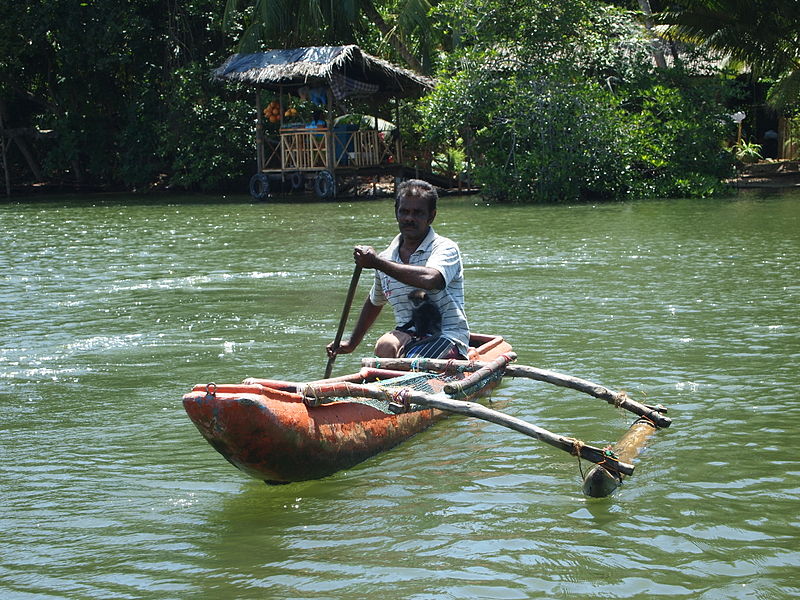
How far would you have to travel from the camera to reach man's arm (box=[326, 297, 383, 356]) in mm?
5914

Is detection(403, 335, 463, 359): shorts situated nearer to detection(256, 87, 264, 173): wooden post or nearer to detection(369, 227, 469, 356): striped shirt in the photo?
detection(369, 227, 469, 356): striped shirt

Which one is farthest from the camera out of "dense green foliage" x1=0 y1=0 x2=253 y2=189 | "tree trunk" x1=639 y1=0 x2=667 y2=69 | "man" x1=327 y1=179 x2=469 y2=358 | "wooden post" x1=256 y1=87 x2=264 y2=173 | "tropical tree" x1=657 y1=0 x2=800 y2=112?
"dense green foliage" x1=0 y1=0 x2=253 y2=189

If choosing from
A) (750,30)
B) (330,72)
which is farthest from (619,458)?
(330,72)

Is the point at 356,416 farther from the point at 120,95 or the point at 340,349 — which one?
the point at 120,95

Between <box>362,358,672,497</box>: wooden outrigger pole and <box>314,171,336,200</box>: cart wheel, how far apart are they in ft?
60.5

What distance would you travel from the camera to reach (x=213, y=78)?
23766mm

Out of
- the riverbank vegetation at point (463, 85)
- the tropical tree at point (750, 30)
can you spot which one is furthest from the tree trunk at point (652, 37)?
the tropical tree at point (750, 30)

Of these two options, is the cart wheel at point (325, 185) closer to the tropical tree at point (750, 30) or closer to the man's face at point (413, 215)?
the tropical tree at point (750, 30)

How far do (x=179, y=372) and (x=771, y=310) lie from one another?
5056mm

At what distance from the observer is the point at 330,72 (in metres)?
21.8

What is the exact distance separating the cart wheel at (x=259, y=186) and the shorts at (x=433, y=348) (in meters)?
19.5

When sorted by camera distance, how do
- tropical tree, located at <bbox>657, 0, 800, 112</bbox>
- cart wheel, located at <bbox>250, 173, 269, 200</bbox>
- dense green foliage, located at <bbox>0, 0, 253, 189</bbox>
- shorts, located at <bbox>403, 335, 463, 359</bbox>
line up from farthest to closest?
dense green foliage, located at <bbox>0, 0, 253, 189</bbox> → cart wheel, located at <bbox>250, 173, 269, 200</bbox> → tropical tree, located at <bbox>657, 0, 800, 112</bbox> → shorts, located at <bbox>403, 335, 463, 359</bbox>

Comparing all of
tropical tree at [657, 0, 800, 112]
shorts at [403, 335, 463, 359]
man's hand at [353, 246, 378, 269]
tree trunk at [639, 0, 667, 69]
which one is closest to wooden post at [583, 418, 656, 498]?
shorts at [403, 335, 463, 359]

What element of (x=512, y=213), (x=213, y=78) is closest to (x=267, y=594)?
(x=512, y=213)
